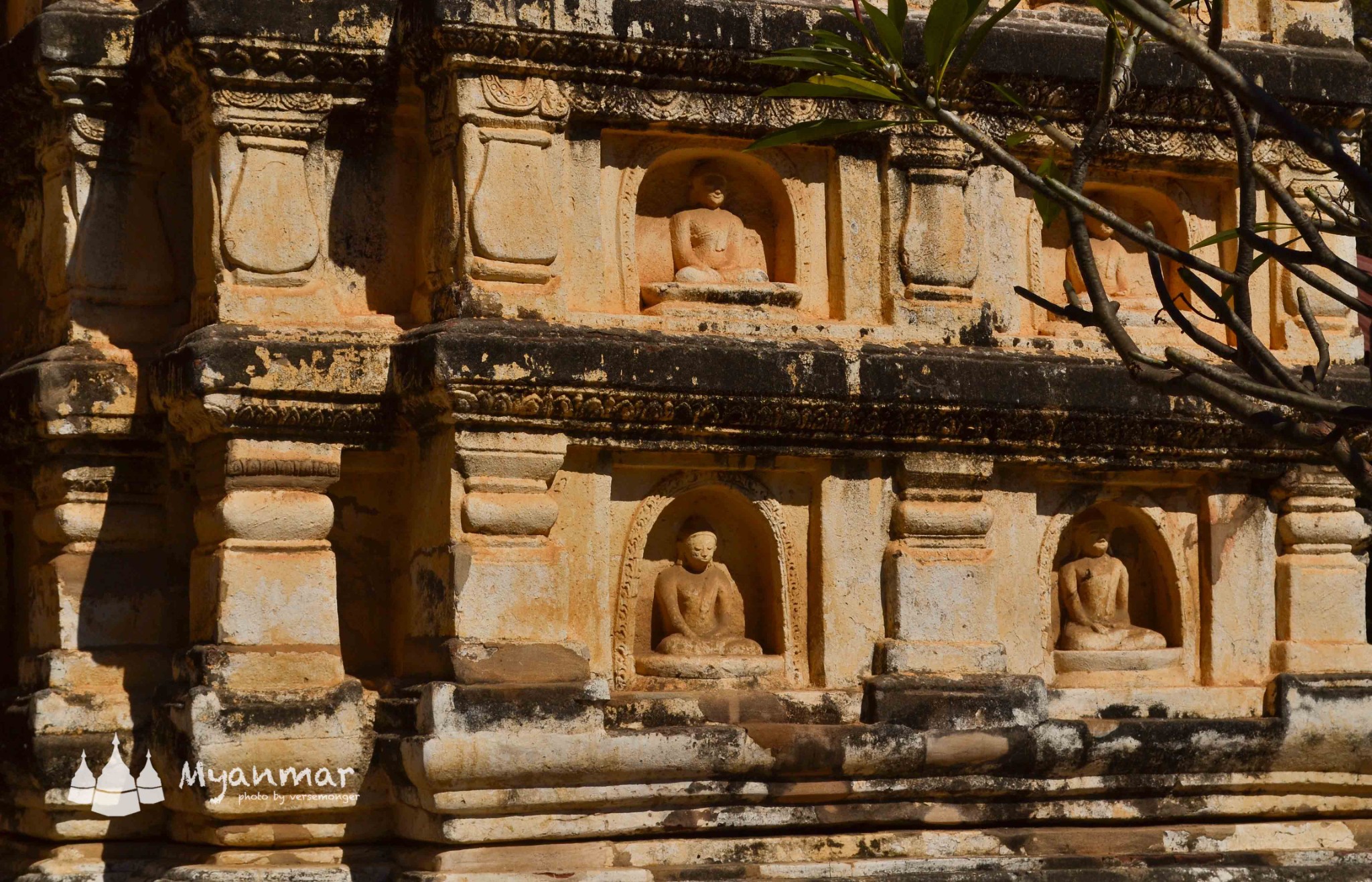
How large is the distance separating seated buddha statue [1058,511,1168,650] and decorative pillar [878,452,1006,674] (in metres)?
0.63

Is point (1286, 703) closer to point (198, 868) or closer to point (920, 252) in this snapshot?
point (920, 252)

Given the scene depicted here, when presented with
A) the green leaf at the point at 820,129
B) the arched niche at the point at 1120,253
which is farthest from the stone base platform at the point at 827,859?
the green leaf at the point at 820,129

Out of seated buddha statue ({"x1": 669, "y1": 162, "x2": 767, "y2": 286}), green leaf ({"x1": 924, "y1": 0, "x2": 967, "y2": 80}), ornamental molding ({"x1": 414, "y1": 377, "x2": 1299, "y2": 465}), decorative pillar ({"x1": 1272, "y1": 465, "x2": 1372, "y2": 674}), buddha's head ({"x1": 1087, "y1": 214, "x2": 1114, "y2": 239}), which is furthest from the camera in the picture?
buddha's head ({"x1": 1087, "y1": 214, "x2": 1114, "y2": 239})

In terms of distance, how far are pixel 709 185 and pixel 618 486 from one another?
4.61 ft

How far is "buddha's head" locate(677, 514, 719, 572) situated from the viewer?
8617 mm

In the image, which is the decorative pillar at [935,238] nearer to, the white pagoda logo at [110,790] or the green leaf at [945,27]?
the white pagoda logo at [110,790]

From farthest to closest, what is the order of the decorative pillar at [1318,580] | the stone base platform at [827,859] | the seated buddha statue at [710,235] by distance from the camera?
1. the decorative pillar at [1318,580]
2. the seated buddha statue at [710,235]
3. the stone base platform at [827,859]

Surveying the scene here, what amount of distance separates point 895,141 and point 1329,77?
2167 millimetres

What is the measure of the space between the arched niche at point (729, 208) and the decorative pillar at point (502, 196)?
2.07 ft

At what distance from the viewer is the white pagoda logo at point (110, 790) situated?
838 centimetres

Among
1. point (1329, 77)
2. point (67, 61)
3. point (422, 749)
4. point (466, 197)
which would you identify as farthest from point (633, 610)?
point (1329, 77)

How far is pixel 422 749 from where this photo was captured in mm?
7609

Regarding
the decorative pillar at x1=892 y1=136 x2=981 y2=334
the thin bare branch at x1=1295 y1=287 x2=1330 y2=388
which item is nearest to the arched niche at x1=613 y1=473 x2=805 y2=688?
the decorative pillar at x1=892 y1=136 x2=981 y2=334

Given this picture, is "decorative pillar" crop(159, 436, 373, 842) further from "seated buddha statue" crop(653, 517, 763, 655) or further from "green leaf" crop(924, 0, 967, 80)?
"green leaf" crop(924, 0, 967, 80)
